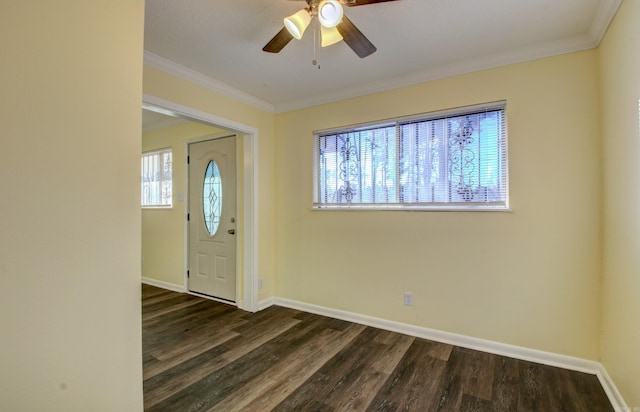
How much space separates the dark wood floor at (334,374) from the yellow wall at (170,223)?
137 centimetres

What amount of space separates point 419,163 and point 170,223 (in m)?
3.60

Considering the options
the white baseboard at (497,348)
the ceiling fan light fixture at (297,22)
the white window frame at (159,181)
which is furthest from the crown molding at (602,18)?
the white window frame at (159,181)

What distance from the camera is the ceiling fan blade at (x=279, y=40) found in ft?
5.98

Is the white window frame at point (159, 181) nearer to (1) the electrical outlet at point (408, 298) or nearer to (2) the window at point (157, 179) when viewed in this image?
(2) the window at point (157, 179)

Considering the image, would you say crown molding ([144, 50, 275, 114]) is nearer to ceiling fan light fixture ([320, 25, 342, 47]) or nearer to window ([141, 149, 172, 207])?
ceiling fan light fixture ([320, 25, 342, 47])

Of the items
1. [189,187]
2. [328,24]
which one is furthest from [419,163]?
[189,187]

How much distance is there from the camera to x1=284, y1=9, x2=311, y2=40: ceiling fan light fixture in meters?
1.62

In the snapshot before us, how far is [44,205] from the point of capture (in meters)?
0.95

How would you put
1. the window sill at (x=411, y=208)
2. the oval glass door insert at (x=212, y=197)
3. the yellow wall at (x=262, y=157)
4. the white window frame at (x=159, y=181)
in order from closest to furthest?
the window sill at (x=411, y=208), the yellow wall at (x=262, y=157), the oval glass door insert at (x=212, y=197), the white window frame at (x=159, y=181)

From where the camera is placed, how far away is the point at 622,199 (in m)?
1.80

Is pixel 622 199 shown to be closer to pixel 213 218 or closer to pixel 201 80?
pixel 201 80

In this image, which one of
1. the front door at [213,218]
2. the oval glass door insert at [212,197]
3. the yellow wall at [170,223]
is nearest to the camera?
the front door at [213,218]

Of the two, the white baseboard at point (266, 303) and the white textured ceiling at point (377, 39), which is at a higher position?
the white textured ceiling at point (377, 39)

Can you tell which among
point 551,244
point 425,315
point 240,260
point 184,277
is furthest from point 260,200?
point 551,244
